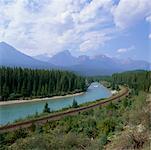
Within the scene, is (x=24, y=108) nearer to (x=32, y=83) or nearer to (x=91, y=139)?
(x=32, y=83)

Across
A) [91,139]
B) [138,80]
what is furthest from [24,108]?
[138,80]

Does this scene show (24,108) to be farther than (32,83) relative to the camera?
No

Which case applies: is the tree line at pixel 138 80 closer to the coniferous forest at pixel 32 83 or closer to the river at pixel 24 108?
the river at pixel 24 108

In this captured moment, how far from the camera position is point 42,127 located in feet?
58.7

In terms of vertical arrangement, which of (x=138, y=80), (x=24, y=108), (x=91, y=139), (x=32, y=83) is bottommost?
(x=24, y=108)

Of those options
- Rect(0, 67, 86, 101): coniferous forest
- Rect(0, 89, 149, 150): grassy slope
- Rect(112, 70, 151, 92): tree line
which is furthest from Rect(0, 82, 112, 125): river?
Rect(0, 89, 149, 150): grassy slope

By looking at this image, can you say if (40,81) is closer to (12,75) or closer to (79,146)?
(12,75)

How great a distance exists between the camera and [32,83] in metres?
51.9

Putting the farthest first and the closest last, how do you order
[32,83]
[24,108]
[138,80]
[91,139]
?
1. [138,80]
2. [32,83]
3. [24,108]
4. [91,139]

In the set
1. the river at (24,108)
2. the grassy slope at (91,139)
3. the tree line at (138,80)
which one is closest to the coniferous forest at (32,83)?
the river at (24,108)

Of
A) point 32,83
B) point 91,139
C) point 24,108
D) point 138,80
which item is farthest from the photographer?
point 138,80

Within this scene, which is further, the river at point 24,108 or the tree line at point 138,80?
the tree line at point 138,80

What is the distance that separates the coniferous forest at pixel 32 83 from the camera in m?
46.8

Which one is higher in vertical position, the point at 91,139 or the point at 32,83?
the point at 91,139
